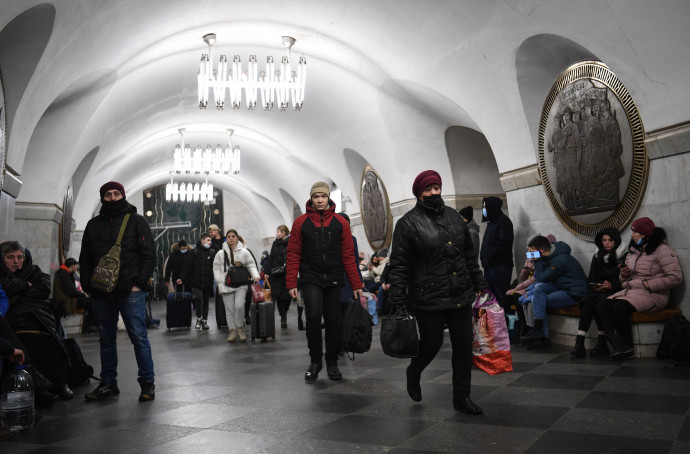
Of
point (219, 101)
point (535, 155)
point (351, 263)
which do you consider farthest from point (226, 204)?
point (351, 263)

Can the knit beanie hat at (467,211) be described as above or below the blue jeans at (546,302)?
above

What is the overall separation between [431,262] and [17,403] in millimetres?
2780

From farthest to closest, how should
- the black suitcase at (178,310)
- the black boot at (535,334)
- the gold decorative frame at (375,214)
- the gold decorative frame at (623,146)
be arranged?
the gold decorative frame at (375,214) < the black suitcase at (178,310) < the black boot at (535,334) < the gold decorative frame at (623,146)

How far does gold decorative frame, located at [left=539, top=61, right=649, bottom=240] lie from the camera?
6547mm

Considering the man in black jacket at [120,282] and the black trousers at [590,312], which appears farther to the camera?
the black trousers at [590,312]

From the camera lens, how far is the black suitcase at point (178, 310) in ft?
34.3

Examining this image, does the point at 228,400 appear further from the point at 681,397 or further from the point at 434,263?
the point at 681,397

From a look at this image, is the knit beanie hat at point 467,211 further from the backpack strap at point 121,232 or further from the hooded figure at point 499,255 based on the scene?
the backpack strap at point 121,232

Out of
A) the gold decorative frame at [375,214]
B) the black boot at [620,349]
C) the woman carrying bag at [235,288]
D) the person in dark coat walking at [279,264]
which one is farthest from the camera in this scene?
the gold decorative frame at [375,214]

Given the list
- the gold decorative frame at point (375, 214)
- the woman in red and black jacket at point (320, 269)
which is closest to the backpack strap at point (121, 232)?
the woman in red and black jacket at point (320, 269)

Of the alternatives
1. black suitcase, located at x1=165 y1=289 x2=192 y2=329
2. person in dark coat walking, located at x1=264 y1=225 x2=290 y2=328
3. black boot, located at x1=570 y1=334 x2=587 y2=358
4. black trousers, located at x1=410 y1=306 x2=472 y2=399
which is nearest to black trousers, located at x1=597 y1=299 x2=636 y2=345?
black boot, located at x1=570 y1=334 x2=587 y2=358

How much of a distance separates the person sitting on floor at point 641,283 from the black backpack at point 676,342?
0.26 metres

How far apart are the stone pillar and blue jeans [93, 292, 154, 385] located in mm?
5764

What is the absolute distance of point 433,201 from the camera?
3979mm
